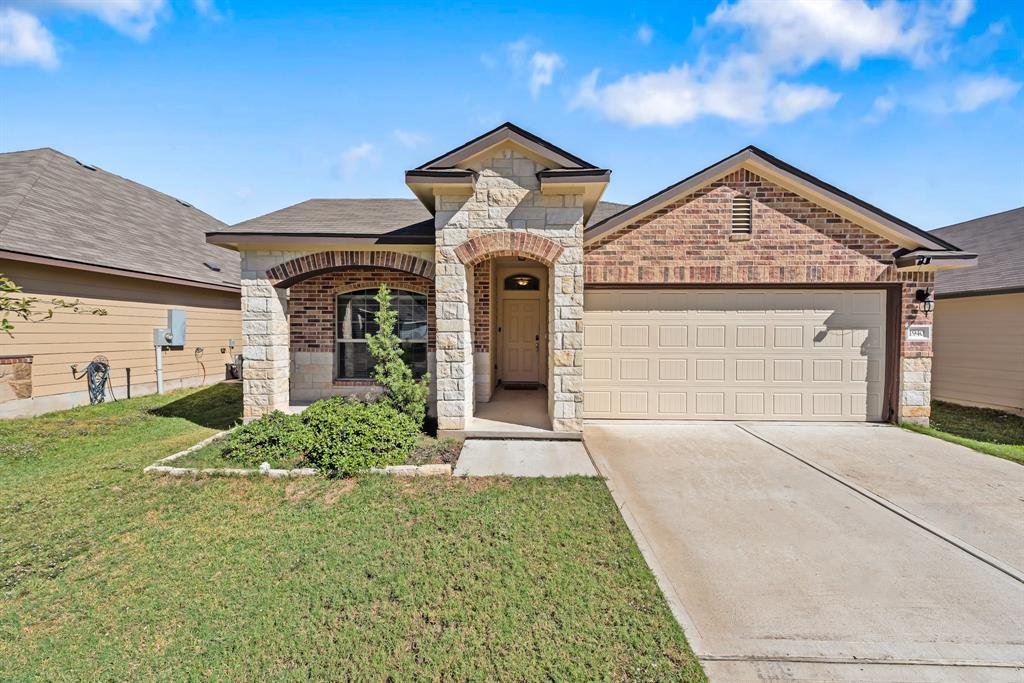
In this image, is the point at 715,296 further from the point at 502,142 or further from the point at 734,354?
the point at 502,142

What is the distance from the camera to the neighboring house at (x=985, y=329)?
8633 mm

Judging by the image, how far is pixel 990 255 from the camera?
1009cm

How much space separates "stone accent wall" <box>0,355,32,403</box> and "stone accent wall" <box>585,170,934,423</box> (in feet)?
34.8

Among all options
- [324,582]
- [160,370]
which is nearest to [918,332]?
[324,582]

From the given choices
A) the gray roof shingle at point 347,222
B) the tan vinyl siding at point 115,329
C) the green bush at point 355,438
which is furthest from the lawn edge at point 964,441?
the tan vinyl siding at point 115,329

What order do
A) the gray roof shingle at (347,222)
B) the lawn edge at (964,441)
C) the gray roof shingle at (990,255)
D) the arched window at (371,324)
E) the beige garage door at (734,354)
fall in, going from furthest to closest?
the gray roof shingle at (990,255), the arched window at (371,324), the beige garage door at (734,354), the gray roof shingle at (347,222), the lawn edge at (964,441)

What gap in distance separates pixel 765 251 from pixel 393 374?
21.8ft

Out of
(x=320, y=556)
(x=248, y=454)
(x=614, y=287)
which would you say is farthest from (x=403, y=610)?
(x=614, y=287)

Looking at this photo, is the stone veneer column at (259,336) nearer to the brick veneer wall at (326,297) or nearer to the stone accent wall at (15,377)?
the brick veneer wall at (326,297)

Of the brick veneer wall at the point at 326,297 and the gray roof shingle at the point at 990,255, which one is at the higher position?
the gray roof shingle at the point at 990,255

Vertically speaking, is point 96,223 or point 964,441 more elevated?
point 96,223

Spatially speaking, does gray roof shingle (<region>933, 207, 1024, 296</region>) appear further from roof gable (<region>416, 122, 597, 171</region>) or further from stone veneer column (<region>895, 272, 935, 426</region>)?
roof gable (<region>416, 122, 597, 171</region>)

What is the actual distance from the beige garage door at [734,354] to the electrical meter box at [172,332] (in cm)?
1003

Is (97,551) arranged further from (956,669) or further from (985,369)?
(985,369)
